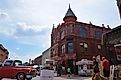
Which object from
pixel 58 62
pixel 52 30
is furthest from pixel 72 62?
pixel 52 30

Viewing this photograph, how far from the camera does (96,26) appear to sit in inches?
2190

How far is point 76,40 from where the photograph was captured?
5138 cm

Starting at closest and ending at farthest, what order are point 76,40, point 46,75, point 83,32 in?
1. point 46,75
2. point 76,40
3. point 83,32

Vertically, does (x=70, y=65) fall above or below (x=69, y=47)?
below

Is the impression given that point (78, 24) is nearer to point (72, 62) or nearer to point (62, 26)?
point (62, 26)

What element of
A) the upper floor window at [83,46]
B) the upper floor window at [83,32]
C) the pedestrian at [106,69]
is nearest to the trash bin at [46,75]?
the pedestrian at [106,69]

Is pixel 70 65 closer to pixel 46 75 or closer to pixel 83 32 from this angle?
pixel 83 32

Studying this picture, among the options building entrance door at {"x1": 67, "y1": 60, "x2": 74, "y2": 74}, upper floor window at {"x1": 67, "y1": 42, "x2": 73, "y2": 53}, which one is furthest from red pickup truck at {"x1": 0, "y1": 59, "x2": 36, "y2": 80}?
upper floor window at {"x1": 67, "y1": 42, "x2": 73, "y2": 53}

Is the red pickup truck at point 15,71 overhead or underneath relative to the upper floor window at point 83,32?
underneath

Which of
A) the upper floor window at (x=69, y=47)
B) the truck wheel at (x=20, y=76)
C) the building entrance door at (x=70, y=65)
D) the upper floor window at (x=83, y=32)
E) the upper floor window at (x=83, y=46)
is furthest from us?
the upper floor window at (x=83, y=32)

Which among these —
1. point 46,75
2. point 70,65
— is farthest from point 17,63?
point 70,65

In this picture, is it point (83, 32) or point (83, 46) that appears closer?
point (83, 46)

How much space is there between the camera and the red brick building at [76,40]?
167 ft

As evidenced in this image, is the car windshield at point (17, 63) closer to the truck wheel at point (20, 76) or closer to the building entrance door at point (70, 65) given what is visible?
the truck wheel at point (20, 76)
